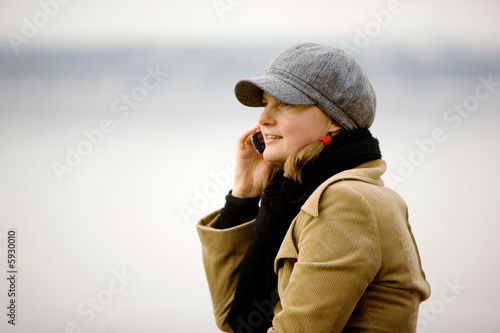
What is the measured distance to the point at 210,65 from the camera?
113 inches

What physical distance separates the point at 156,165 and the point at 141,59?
0.60m

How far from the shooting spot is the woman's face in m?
1.17

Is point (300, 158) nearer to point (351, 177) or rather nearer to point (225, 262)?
point (351, 177)

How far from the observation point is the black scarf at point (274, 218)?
1.14m

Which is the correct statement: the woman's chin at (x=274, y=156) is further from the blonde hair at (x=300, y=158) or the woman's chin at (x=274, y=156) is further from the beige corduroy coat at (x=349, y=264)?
the beige corduroy coat at (x=349, y=264)

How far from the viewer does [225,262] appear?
1412mm

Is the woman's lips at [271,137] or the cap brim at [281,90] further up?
the cap brim at [281,90]

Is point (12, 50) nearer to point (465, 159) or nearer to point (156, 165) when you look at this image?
point (156, 165)

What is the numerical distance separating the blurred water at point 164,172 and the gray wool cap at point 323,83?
1.52m

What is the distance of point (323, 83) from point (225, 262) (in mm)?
567

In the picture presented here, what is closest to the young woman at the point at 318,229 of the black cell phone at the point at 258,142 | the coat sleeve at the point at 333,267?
the coat sleeve at the point at 333,267

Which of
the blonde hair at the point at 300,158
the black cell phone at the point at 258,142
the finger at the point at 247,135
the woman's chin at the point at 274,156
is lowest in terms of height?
the blonde hair at the point at 300,158

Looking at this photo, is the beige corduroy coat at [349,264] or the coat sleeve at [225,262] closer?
the beige corduroy coat at [349,264]

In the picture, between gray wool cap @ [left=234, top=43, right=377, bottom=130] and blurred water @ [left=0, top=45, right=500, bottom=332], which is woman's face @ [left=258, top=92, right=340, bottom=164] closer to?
gray wool cap @ [left=234, top=43, right=377, bottom=130]
